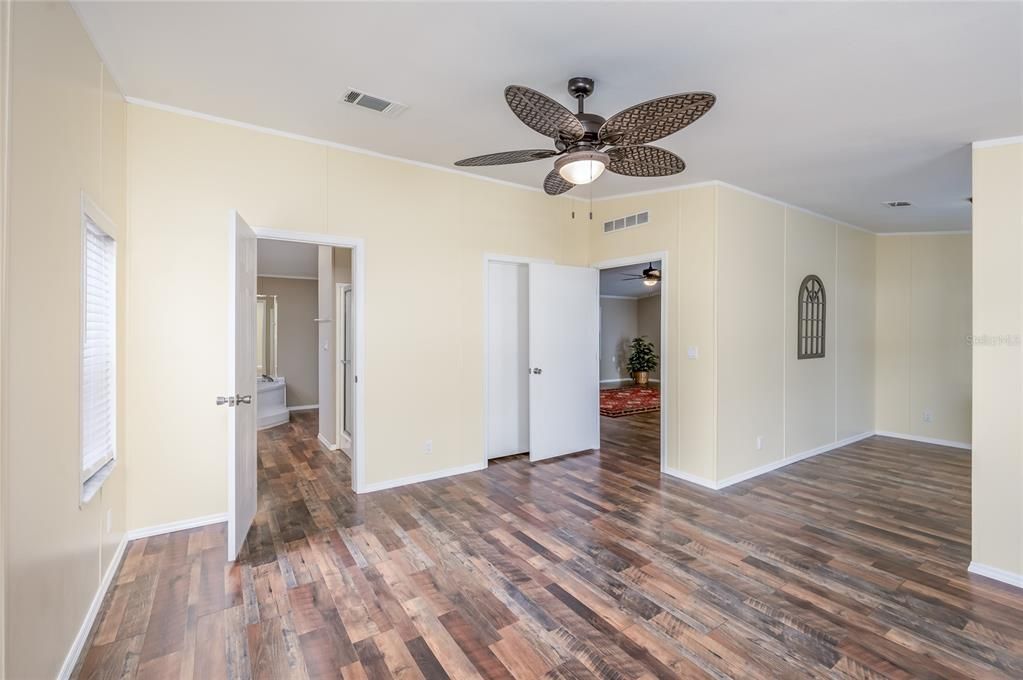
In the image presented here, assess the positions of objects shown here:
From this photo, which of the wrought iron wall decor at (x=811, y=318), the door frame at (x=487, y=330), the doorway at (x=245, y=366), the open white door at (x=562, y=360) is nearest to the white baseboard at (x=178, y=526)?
the doorway at (x=245, y=366)

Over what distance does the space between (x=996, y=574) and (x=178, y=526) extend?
5.06 m

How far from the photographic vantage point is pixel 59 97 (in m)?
1.84

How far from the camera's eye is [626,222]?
4777mm

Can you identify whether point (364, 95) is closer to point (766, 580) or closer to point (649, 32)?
point (649, 32)

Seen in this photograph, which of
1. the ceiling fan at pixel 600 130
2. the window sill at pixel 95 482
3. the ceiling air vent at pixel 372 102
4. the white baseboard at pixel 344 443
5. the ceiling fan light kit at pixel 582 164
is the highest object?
the ceiling air vent at pixel 372 102

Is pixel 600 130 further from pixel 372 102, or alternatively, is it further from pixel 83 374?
pixel 83 374

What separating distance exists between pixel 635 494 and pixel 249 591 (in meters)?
2.80

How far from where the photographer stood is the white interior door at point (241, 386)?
266 centimetres

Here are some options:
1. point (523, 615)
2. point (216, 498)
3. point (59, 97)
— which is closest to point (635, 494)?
point (523, 615)

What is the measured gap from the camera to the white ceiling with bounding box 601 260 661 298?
330 inches

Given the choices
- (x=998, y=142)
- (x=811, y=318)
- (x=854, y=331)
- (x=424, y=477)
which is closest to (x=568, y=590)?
(x=424, y=477)

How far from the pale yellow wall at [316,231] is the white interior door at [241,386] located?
247mm

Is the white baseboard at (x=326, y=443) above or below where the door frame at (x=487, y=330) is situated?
below

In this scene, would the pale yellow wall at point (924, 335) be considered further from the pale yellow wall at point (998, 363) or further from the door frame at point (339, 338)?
the door frame at point (339, 338)
